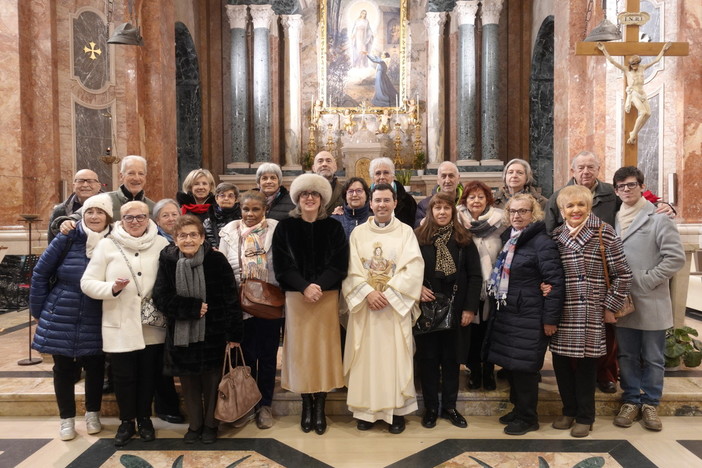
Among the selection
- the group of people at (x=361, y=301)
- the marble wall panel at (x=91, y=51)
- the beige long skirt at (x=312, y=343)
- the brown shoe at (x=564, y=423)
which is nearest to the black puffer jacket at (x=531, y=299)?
the group of people at (x=361, y=301)

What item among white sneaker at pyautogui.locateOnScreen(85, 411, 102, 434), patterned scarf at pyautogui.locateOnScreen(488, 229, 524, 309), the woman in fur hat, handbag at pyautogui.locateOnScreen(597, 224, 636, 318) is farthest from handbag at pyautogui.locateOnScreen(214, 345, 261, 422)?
handbag at pyautogui.locateOnScreen(597, 224, 636, 318)

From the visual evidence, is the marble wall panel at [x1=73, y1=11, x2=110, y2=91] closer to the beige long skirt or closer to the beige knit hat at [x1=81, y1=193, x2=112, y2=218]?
the beige knit hat at [x1=81, y1=193, x2=112, y2=218]

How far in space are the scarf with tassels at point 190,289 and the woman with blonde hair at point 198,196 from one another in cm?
80

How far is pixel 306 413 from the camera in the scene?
13.1 ft

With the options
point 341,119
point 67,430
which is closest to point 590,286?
point 67,430

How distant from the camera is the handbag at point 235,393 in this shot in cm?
369

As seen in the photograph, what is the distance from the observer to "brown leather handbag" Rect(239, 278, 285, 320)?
12.4ft

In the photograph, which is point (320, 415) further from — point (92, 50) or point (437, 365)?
point (92, 50)

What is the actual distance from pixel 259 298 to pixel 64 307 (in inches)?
50.4

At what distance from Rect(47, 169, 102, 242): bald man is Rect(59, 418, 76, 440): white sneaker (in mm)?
Result: 1451

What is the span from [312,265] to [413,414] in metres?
1.45

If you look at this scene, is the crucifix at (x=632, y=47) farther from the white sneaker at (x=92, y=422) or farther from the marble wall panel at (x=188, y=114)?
the marble wall panel at (x=188, y=114)

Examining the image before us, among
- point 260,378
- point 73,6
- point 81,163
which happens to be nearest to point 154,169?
point 81,163

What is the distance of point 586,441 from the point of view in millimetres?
3758
